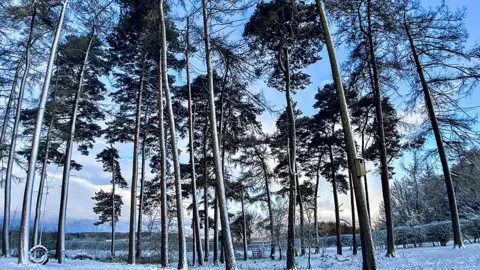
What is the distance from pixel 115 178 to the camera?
24.2m

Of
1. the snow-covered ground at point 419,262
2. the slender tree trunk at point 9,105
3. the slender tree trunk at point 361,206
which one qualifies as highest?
the slender tree trunk at point 9,105

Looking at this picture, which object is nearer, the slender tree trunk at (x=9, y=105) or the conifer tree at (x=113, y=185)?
the slender tree trunk at (x=9, y=105)

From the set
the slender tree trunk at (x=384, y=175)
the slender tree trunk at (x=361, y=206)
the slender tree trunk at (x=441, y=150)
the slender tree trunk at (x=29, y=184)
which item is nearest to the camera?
the slender tree trunk at (x=361, y=206)

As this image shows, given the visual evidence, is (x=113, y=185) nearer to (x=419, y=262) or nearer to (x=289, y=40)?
(x=289, y=40)

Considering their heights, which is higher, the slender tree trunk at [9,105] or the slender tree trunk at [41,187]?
the slender tree trunk at [9,105]

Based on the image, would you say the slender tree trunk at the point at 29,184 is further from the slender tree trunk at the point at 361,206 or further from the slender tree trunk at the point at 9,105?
the slender tree trunk at the point at 361,206

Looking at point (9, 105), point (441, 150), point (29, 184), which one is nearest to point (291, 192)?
point (441, 150)

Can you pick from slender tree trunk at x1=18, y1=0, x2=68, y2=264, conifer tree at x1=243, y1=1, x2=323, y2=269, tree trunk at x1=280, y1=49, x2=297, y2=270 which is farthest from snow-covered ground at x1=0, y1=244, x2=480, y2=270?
conifer tree at x1=243, y1=1, x2=323, y2=269

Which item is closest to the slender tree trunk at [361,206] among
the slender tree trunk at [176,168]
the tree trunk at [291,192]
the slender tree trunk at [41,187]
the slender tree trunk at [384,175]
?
the tree trunk at [291,192]

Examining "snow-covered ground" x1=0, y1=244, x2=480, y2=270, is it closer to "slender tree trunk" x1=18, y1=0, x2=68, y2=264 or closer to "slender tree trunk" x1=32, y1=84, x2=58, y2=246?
"slender tree trunk" x1=18, y1=0, x2=68, y2=264

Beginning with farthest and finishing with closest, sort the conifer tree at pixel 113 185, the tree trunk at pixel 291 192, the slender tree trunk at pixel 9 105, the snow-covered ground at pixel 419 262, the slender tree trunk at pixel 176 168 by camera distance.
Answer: the conifer tree at pixel 113 185, the slender tree trunk at pixel 9 105, the tree trunk at pixel 291 192, the slender tree trunk at pixel 176 168, the snow-covered ground at pixel 419 262

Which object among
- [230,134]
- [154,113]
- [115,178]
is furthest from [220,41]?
[115,178]

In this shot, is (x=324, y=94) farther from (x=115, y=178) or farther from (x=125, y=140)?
(x=115, y=178)

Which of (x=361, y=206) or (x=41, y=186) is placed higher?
(x=41, y=186)
